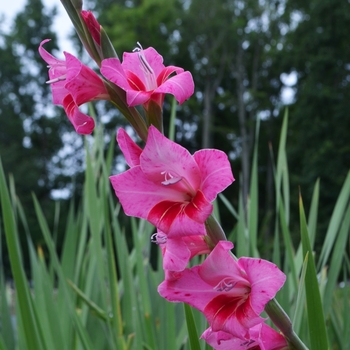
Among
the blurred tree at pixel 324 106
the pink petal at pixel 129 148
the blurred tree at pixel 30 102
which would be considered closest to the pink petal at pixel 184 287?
the pink petal at pixel 129 148

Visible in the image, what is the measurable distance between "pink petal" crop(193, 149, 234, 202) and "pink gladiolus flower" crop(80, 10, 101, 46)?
127 mm

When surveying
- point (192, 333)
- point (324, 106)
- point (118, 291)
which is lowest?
point (324, 106)

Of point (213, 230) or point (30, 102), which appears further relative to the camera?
point (30, 102)

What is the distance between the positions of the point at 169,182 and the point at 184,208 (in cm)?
3

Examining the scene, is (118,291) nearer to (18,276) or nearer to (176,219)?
(18,276)

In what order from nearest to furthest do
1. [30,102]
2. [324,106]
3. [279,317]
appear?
[279,317] → [324,106] → [30,102]

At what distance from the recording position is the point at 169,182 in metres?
0.47

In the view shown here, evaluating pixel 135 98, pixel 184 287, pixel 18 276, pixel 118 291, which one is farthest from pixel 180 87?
pixel 118 291

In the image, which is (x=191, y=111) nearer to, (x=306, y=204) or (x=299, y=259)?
(x=306, y=204)

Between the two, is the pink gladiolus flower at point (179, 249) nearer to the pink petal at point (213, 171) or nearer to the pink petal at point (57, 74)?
the pink petal at point (213, 171)

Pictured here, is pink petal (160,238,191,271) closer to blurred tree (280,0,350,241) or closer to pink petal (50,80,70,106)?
pink petal (50,80,70,106)

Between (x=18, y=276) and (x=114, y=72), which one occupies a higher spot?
(x=114, y=72)

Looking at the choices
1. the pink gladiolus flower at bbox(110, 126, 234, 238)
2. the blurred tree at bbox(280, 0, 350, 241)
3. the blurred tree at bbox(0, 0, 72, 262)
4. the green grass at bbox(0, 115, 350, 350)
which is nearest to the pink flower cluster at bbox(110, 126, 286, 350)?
the pink gladiolus flower at bbox(110, 126, 234, 238)


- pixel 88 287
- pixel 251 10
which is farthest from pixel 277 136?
pixel 88 287
